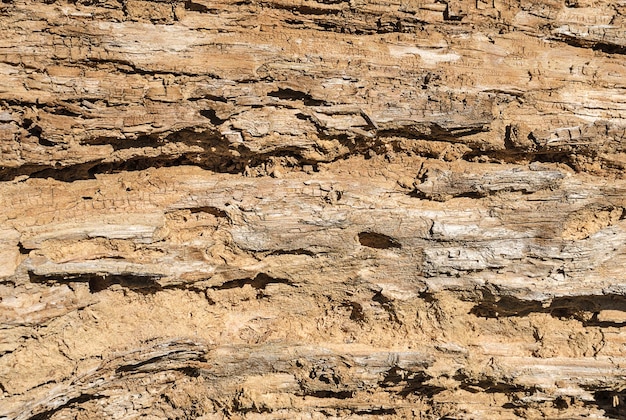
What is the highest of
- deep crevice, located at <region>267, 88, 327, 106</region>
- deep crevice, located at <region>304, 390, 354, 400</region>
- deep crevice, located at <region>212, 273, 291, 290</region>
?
deep crevice, located at <region>267, 88, 327, 106</region>

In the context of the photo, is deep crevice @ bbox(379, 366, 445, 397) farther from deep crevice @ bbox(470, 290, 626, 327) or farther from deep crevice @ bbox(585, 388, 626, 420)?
deep crevice @ bbox(585, 388, 626, 420)

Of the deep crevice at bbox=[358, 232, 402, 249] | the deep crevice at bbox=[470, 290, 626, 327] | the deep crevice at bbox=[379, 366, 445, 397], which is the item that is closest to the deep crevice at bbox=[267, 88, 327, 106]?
the deep crevice at bbox=[358, 232, 402, 249]

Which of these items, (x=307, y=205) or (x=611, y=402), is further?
(x=611, y=402)

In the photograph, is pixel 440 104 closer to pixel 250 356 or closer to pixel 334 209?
A: pixel 334 209

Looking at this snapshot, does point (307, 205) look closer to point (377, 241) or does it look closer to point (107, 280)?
point (377, 241)

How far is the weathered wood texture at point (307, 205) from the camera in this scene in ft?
9.12

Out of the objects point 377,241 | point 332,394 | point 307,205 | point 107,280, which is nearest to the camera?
point 107,280

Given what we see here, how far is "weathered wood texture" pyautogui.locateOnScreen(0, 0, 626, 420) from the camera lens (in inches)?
109

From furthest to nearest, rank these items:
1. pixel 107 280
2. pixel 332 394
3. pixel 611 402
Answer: pixel 611 402 < pixel 332 394 < pixel 107 280

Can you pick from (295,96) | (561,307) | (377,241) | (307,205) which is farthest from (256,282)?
(561,307)

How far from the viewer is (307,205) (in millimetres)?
3086

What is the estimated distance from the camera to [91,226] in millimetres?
2828

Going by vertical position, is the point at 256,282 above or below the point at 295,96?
below

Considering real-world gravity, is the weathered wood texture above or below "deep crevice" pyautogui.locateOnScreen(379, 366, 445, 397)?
above
